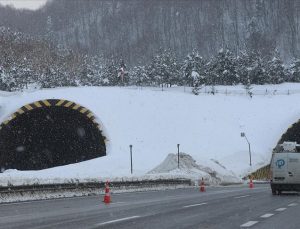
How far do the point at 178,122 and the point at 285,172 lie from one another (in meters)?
38.8

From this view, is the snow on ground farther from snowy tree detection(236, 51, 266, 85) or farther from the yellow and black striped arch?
snowy tree detection(236, 51, 266, 85)

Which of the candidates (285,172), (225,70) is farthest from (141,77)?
(285,172)

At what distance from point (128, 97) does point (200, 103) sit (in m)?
10.3

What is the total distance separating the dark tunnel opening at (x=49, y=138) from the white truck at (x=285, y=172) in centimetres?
2489

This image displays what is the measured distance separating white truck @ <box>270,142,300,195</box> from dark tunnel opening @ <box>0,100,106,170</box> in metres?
24.9

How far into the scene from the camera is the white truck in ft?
81.4

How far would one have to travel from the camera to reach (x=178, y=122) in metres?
63.5

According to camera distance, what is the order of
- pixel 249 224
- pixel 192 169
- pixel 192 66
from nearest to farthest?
1. pixel 249 224
2. pixel 192 169
3. pixel 192 66

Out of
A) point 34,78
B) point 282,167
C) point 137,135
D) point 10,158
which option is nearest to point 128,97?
point 137,135

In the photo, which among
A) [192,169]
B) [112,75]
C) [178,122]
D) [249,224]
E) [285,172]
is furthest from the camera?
[112,75]

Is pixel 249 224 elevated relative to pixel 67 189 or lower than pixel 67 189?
lower

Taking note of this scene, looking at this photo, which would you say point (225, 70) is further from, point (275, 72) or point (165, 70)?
point (165, 70)

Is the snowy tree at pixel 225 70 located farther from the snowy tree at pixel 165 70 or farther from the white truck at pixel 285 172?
the white truck at pixel 285 172

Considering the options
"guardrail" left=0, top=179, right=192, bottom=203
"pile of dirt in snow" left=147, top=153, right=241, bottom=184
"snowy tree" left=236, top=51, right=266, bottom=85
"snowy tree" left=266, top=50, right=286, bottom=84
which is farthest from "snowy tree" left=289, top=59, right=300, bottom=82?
"guardrail" left=0, top=179, right=192, bottom=203
